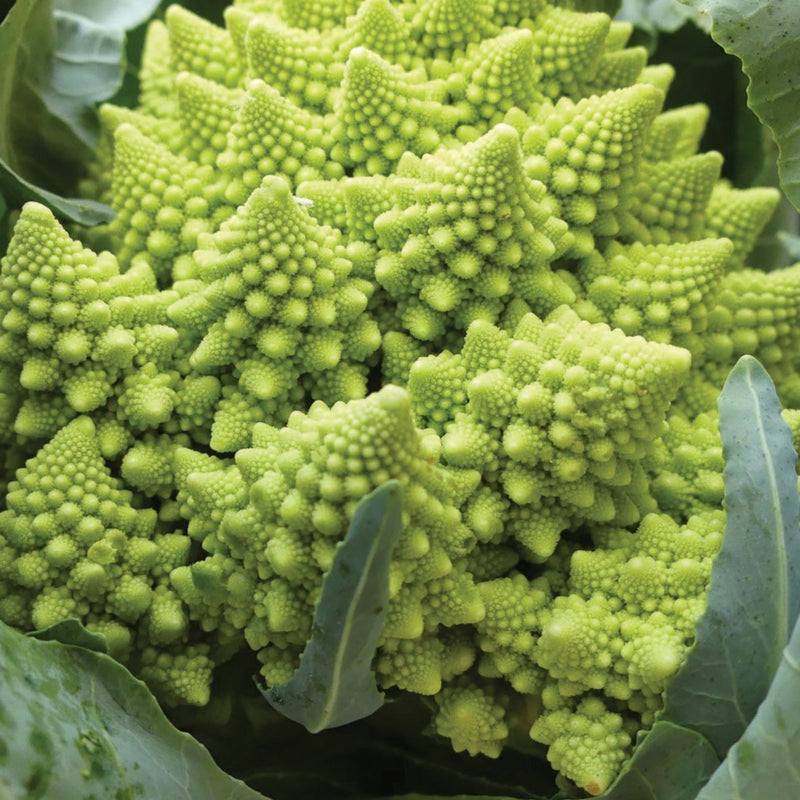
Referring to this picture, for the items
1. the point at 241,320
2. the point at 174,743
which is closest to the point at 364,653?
the point at 174,743

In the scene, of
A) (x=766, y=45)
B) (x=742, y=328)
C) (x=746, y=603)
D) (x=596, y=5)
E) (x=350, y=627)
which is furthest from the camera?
(x=596, y=5)

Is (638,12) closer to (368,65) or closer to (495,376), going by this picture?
(368,65)

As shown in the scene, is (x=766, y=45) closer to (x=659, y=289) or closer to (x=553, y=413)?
(x=659, y=289)

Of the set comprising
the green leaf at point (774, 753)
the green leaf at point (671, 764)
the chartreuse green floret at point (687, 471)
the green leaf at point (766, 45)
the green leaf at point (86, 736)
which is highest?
the green leaf at point (766, 45)

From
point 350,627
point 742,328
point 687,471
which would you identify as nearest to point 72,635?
point 350,627

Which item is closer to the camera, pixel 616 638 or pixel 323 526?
pixel 323 526

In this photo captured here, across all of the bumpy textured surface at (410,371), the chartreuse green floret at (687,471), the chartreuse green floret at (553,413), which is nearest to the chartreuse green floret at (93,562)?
the bumpy textured surface at (410,371)

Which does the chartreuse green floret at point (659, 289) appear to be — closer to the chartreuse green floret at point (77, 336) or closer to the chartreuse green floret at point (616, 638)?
the chartreuse green floret at point (616, 638)
